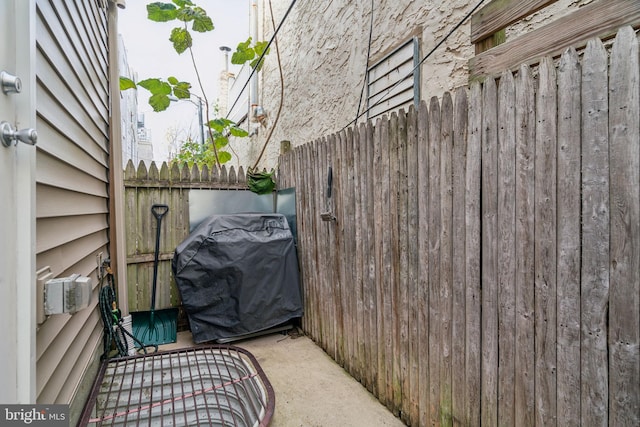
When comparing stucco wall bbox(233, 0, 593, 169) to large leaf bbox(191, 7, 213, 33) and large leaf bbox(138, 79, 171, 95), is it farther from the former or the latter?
large leaf bbox(138, 79, 171, 95)

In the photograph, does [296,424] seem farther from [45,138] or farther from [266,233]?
[45,138]

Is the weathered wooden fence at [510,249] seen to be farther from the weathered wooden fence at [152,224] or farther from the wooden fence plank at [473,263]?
the weathered wooden fence at [152,224]

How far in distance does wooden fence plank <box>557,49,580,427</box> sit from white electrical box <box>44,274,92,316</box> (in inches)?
76.7

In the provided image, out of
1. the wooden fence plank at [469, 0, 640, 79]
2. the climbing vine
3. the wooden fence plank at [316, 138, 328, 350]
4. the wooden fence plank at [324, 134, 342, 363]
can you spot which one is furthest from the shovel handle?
the wooden fence plank at [469, 0, 640, 79]

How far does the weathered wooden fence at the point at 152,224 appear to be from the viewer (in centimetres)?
358

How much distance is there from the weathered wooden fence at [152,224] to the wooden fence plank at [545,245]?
11.4ft

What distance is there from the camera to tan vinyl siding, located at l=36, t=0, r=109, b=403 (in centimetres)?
137

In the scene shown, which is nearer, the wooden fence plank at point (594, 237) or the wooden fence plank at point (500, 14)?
the wooden fence plank at point (594, 237)

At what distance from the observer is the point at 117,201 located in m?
3.07

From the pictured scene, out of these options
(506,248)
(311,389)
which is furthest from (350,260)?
(506,248)

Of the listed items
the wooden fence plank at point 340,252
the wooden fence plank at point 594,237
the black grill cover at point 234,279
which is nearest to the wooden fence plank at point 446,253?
the wooden fence plank at point 594,237

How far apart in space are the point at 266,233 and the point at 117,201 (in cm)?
144

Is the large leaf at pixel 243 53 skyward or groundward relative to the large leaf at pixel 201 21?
groundward

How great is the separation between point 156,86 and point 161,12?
101 cm
